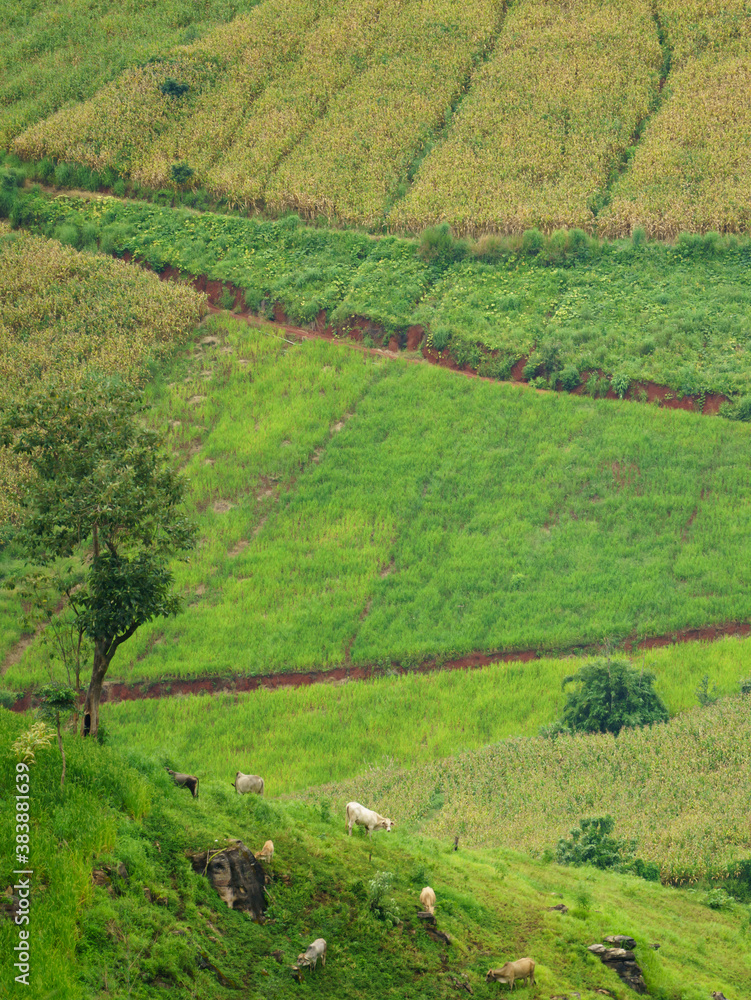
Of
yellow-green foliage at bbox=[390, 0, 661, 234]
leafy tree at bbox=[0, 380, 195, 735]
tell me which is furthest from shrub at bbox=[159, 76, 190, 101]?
leafy tree at bbox=[0, 380, 195, 735]

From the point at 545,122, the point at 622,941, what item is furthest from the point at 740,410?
the point at 622,941

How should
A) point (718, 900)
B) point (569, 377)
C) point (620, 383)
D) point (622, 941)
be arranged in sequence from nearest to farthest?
point (622, 941) < point (718, 900) < point (620, 383) < point (569, 377)

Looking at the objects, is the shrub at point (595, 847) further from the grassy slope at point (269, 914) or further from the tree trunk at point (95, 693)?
the tree trunk at point (95, 693)

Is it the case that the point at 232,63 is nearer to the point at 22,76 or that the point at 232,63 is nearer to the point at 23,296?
the point at 22,76

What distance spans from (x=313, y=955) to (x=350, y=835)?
293 cm

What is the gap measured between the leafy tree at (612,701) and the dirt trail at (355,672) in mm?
2904

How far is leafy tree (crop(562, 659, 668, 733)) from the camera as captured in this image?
78.7ft

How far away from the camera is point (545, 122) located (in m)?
46.9

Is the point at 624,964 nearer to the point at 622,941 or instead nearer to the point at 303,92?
the point at 622,941

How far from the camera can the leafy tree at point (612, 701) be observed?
24000 millimetres

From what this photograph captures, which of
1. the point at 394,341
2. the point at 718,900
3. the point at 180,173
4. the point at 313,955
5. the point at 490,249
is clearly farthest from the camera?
the point at 180,173

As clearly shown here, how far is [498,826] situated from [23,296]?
27869 millimetres

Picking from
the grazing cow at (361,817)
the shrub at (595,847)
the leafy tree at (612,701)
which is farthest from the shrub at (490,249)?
the grazing cow at (361,817)

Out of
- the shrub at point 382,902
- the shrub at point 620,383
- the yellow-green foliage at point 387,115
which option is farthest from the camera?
the yellow-green foliage at point 387,115
